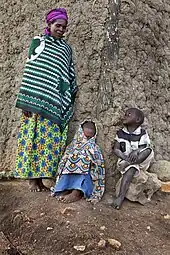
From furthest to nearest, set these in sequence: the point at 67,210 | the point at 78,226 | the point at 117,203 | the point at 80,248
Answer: the point at 117,203 < the point at 67,210 < the point at 78,226 < the point at 80,248

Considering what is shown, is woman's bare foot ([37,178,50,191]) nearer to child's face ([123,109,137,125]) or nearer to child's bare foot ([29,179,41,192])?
child's bare foot ([29,179,41,192])

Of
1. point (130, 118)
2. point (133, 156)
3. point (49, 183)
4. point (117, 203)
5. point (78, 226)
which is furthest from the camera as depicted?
point (49, 183)

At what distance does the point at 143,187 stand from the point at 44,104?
1147mm

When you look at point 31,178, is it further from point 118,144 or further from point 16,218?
point 118,144

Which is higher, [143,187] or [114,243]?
[143,187]

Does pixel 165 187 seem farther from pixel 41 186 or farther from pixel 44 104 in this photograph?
pixel 44 104

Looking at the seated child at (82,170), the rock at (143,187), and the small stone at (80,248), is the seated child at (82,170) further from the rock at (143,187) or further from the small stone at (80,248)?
the small stone at (80,248)

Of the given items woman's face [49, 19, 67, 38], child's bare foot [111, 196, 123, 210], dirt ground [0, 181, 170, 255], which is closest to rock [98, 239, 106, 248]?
dirt ground [0, 181, 170, 255]

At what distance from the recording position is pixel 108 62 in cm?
392

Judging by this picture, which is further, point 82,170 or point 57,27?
point 57,27

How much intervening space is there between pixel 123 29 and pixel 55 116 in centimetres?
108

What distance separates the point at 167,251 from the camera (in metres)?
2.99

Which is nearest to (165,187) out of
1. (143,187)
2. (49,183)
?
(143,187)

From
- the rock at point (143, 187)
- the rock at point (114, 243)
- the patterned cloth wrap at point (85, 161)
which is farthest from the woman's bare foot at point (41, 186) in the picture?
the rock at point (114, 243)
